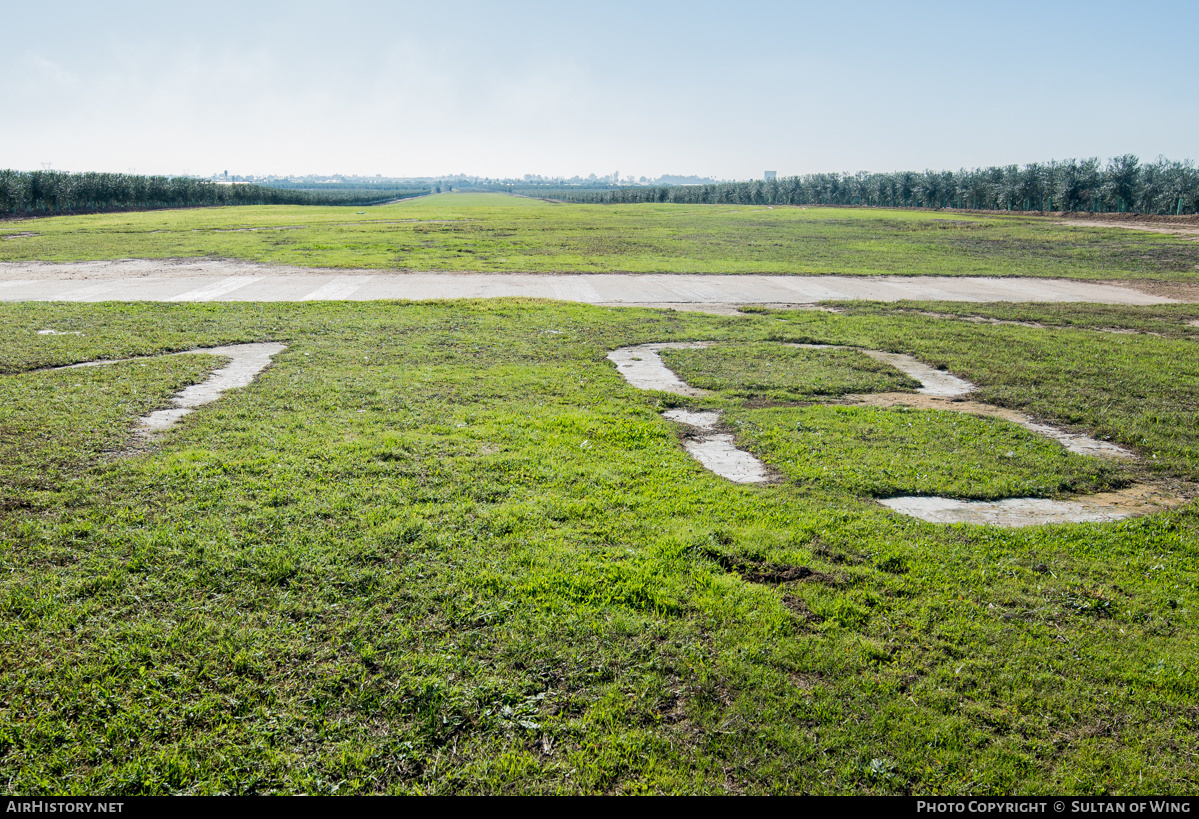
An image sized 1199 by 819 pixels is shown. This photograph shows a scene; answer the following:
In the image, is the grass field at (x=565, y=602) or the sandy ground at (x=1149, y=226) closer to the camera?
the grass field at (x=565, y=602)

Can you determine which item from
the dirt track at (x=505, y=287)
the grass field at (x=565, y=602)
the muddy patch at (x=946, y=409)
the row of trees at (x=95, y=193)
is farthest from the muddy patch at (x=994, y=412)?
the row of trees at (x=95, y=193)

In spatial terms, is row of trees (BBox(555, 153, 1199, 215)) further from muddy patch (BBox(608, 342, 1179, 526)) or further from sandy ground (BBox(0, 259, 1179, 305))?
A: muddy patch (BBox(608, 342, 1179, 526))

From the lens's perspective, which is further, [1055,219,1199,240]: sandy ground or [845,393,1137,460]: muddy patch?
[1055,219,1199,240]: sandy ground

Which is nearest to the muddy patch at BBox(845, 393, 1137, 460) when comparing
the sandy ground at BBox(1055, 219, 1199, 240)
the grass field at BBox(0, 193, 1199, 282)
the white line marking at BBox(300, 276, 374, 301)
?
the white line marking at BBox(300, 276, 374, 301)

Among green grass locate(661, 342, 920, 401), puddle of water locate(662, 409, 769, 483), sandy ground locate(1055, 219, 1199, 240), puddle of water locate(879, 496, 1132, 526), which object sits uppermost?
sandy ground locate(1055, 219, 1199, 240)

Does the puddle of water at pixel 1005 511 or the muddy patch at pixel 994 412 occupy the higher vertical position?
the muddy patch at pixel 994 412

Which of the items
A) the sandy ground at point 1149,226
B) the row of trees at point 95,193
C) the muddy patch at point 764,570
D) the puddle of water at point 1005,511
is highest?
the row of trees at point 95,193

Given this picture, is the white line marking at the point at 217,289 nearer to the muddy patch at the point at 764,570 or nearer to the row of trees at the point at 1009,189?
the muddy patch at the point at 764,570

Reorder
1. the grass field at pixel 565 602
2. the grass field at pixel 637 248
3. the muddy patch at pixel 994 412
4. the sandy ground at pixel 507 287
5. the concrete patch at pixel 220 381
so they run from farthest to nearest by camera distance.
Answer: the grass field at pixel 637 248, the sandy ground at pixel 507 287, the concrete patch at pixel 220 381, the muddy patch at pixel 994 412, the grass field at pixel 565 602
